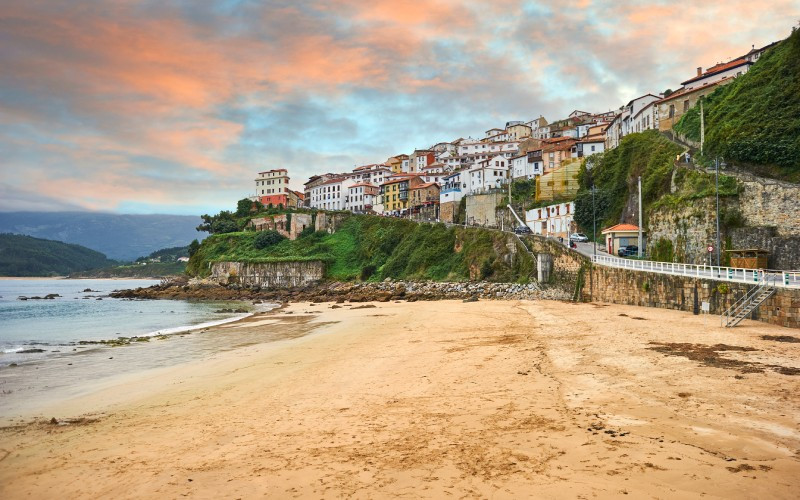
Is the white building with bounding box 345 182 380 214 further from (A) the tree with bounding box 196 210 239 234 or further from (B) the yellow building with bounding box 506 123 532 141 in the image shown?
(B) the yellow building with bounding box 506 123 532 141

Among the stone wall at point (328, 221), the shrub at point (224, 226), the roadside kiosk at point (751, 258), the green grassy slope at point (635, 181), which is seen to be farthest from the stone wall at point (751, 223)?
the shrub at point (224, 226)

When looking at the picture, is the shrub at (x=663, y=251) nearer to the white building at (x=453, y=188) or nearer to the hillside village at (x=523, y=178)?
the hillside village at (x=523, y=178)

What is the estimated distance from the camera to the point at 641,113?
212 feet

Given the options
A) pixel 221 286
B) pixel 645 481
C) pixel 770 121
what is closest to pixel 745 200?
pixel 770 121

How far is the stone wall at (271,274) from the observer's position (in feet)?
253

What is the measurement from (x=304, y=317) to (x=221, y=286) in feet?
166

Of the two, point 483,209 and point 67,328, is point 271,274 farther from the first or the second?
point 67,328

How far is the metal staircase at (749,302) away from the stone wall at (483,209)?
4773 centimetres

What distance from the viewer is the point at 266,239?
91.4m

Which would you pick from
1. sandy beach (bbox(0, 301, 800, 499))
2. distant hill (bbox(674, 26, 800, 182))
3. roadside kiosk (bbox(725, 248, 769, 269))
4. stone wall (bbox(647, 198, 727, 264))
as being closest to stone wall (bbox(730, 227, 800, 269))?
roadside kiosk (bbox(725, 248, 769, 269))

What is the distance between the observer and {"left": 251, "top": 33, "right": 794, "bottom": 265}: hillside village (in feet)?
178

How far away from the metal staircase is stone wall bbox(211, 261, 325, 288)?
201 feet

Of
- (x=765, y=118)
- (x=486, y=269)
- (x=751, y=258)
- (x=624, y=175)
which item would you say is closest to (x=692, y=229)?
(x=751, y=258)

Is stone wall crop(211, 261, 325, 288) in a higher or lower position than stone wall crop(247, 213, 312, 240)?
lower
